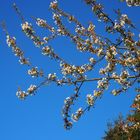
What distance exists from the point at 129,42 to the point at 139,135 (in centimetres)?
2478

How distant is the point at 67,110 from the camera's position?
9.45 meters

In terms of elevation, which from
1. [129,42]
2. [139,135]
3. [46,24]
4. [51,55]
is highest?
[139,135]

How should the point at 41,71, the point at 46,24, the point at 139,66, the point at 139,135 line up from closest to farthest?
the point at 139,66 < the point at 41,71 < the point at 46,24 < the point at 139,135

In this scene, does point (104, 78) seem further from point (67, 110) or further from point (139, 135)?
point (139, 135)

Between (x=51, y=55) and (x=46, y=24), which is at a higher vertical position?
(x=46, y=24)

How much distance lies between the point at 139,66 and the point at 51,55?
213cm

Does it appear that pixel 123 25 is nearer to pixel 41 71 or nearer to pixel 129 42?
pixel 129 42

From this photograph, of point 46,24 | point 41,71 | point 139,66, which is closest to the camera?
point 139,66

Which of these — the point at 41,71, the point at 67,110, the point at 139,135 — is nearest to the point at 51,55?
the point at 41,71

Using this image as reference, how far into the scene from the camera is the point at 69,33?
9719 mm

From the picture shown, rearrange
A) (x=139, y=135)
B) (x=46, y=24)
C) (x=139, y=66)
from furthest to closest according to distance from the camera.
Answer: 1. (x=139, y=135)
2. (x=46, y=24)
3. (x=139, y=66)

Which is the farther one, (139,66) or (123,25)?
(123,25)

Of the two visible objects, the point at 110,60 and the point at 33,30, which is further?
the point at 33,30

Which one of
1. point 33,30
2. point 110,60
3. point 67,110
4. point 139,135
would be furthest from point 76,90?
point 139,135
